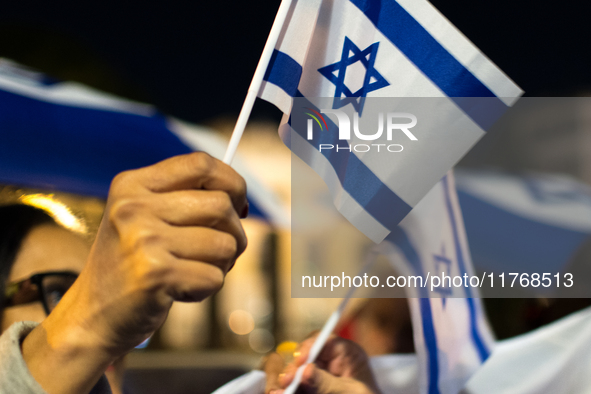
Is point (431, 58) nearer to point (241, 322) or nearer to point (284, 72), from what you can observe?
point (284, 72)

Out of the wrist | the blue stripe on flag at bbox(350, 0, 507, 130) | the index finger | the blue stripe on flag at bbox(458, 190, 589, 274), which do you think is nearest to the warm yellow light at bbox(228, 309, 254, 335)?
the blue stripe on flag at bbox(458, 190, 589, 274)

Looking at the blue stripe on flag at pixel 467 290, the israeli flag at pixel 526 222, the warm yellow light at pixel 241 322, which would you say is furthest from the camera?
the warm yellow light at pixel 241 322

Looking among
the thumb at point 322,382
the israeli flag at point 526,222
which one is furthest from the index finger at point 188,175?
the israeli flag at point 526,222

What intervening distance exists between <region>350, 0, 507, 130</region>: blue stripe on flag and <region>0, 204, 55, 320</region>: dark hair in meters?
1.09

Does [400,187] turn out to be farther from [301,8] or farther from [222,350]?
[222,350]

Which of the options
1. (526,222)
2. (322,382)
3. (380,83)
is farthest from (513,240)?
(380,83)

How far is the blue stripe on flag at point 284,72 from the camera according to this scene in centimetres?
108

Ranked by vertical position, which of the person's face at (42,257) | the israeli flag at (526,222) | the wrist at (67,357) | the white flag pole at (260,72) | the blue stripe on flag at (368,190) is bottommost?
the wrist at (67,357)

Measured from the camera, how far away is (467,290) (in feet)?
5.35

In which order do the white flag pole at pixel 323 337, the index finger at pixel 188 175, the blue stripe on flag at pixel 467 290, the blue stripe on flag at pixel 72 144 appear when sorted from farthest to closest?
the blue stripe on flag at pixel 72 144
the blue stripe on flag at pixel 467 290
the white flag pole at pixel 323 337
the index finger at pixel 188 175

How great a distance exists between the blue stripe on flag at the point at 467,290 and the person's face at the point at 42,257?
1.17 m

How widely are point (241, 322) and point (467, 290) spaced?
15301mm

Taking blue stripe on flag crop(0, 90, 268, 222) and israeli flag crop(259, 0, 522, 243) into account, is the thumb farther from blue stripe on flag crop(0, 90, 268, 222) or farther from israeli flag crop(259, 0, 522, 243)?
blue stripe on flag crop(0, 90, 268, 222)

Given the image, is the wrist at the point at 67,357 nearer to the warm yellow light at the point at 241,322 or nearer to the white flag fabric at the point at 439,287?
the white flag fabric at the point at 439,287
